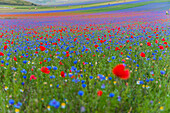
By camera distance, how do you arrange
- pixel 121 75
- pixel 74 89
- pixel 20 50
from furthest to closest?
pixel 20 50
pixel 74 89
pixel 121 75

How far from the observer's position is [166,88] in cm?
216

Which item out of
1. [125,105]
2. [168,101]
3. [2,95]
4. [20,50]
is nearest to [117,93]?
[125,105]

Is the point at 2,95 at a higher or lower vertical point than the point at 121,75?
lower

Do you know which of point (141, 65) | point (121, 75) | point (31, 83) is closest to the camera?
point (121, 75)

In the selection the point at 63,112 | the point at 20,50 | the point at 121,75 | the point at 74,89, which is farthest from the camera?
the point at 20,50

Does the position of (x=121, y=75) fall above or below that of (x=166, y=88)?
above

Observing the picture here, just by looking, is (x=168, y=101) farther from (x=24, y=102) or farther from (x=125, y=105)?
(x=24, y=102)

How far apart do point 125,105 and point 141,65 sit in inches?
57.3

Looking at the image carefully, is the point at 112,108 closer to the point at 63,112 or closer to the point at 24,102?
the point at 63,112

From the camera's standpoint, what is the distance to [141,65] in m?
3.05

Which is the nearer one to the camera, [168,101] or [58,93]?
[168,101]

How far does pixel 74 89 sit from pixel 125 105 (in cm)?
77

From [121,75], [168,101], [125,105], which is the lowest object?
[125,105]

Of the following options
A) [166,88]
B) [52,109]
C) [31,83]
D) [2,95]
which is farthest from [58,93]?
[166,88]
